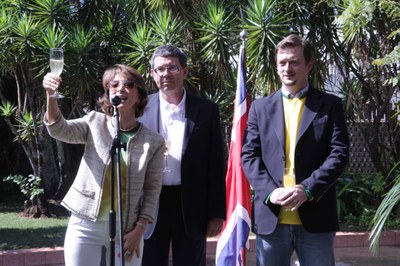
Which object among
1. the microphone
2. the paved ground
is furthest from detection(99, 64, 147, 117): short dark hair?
the paved ground

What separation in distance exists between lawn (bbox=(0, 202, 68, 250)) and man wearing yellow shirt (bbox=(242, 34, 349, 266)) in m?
4.15

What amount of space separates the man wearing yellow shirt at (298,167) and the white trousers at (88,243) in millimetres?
862

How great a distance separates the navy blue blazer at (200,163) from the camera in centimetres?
372

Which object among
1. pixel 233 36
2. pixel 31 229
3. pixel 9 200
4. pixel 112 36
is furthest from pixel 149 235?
pixel 9 200

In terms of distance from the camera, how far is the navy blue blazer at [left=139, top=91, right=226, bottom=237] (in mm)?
3725

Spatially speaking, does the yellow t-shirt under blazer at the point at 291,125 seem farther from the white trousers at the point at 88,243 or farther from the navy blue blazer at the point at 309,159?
the white trousers at the point at 88,243

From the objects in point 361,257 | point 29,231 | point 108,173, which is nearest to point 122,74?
point 108,173

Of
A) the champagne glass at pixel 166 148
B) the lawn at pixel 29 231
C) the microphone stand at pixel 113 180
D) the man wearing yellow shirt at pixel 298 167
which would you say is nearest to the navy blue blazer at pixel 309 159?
the man wearing yellow shirt at pixel 298 167

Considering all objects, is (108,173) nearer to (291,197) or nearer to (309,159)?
(291,197)

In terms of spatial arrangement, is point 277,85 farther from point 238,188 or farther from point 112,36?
point 238,188

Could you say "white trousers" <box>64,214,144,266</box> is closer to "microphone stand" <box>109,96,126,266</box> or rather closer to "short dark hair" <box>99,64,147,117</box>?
"microphone stand" <box>109,96,126,266</box>

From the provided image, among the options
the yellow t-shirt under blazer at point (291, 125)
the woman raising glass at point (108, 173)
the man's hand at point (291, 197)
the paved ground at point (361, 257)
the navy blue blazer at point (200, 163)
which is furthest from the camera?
the paved ground at point (361, 257)

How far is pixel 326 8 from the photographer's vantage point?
350 inches

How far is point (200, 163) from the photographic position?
3801mm
